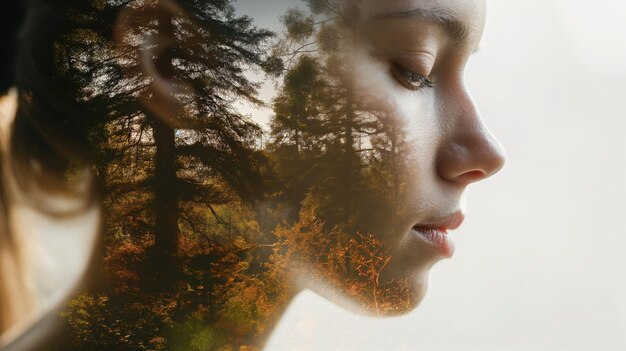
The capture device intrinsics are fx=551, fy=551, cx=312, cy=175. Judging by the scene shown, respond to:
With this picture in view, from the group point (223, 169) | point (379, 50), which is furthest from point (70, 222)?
point (379, 50)

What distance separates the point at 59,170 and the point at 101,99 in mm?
84

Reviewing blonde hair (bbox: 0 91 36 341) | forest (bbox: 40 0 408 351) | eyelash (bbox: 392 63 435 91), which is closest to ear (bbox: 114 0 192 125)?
forest (bbox: 40 0 408 351)

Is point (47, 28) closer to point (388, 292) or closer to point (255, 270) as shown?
point (255, 270)

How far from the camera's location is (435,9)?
2.14 ft

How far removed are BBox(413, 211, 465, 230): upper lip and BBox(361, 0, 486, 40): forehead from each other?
0.24m

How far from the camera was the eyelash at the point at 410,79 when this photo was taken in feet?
2.22

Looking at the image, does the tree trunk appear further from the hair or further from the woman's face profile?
the woman's face profile

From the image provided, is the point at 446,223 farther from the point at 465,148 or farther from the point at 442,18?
the point at 442,18

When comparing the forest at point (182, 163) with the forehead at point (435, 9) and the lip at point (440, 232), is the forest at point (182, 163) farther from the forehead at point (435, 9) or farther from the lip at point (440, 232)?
the lip at point (440, 232)

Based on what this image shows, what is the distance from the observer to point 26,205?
597 mm

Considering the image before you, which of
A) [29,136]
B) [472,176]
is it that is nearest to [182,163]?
[29,136]

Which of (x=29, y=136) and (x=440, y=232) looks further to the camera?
(x=440, y=232)

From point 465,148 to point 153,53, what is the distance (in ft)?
1.37
